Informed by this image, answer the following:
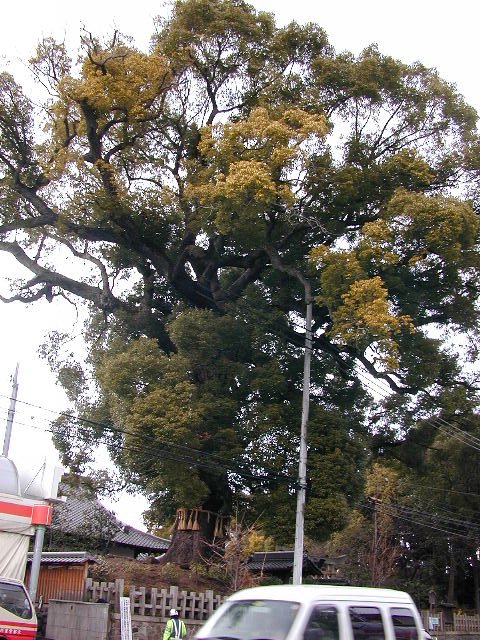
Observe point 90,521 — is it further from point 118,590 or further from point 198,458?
point 118,590

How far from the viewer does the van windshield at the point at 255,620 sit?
784cm

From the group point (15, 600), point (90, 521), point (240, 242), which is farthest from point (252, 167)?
point (90, 521)

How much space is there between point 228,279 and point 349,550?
57.3 ft

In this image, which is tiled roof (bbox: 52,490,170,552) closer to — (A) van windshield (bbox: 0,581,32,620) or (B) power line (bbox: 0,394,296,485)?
(B) power line (bbox: 0,394,296,485)

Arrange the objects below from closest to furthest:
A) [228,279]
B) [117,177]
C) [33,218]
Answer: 1. [117,177]
2. [33,218]
3. [228,279]

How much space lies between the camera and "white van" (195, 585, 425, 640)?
7.84m

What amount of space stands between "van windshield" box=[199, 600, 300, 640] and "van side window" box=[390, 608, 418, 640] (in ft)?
5.75

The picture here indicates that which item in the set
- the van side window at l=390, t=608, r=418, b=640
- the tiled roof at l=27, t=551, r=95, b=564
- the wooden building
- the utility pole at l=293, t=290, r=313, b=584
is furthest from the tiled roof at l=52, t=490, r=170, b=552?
the van side window at l=390, t=608, r=418, b=640

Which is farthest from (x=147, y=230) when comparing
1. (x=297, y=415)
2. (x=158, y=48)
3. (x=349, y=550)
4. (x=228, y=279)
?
(x=349, y=550)

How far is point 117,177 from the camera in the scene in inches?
1023

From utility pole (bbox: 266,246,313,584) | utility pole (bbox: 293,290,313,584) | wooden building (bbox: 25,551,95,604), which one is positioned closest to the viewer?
wooden building (bbox: 25,551,95,604)

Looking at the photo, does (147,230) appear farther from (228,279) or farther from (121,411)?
(121,411)

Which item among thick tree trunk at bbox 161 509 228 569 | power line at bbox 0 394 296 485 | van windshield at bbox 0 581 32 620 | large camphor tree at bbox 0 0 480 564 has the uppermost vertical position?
large camphor tree at bbox 0 0 480 564

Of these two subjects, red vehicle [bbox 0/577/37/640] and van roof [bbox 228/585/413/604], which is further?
red vehicle [bbox 0/577/37/640]
